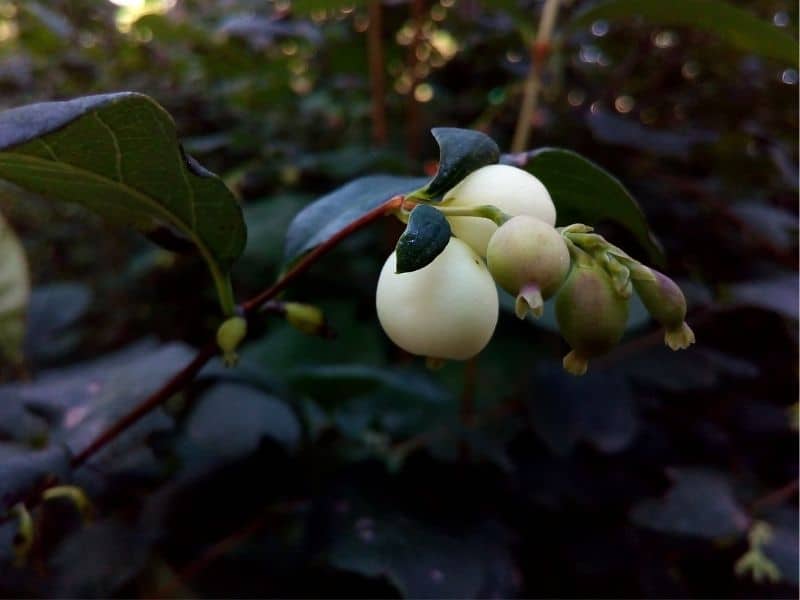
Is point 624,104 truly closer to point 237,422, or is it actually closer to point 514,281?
point 237,422

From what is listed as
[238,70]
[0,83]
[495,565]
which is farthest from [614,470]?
[0,83]

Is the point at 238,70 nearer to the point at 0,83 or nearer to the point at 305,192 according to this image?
the point at 305,192

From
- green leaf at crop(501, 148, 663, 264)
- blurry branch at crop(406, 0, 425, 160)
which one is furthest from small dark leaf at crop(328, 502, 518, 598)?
blurry branch at crop(406, 0, 425, 160)

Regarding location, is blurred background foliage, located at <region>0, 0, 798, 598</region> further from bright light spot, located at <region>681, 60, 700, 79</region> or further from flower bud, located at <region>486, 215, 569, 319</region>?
flower bud, located at <region>486, 215, 569, 319</region>

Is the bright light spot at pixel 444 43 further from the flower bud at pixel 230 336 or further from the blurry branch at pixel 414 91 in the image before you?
the flower bud at pixel 230 336

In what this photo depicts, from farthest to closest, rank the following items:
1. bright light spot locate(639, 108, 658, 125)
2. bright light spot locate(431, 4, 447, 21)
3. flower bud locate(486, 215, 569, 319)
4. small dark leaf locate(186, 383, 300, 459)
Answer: bright light spot locate(639, 108, 658, 125) < bright light spot locate(431, 4, 447, 21) < small dark leaf locate(186, 383, 300, 459) < flower bud locate(486, 215, 569, 319)

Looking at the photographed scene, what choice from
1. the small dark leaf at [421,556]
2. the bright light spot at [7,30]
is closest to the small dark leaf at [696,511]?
the small dark leaf at [421,556]

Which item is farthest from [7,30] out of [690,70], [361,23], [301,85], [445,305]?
[445,305]

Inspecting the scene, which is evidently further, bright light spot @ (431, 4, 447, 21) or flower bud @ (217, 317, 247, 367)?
bright light spot @ (431, 4, 447, 21)
